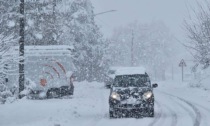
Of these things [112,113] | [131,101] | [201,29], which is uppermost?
[201,29]

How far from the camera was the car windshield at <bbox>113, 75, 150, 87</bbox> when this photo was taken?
62.2 ft

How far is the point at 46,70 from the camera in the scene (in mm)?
26328

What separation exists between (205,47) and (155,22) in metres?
97.9

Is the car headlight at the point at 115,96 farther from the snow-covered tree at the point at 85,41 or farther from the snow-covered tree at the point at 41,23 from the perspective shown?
the snow-covered tree at the point at 85,41

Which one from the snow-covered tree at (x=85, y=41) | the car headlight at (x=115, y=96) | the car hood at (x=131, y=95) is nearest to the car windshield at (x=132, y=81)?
the car hood at (x=131, y=95)

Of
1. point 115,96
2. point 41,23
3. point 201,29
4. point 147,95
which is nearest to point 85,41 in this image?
point 41,23

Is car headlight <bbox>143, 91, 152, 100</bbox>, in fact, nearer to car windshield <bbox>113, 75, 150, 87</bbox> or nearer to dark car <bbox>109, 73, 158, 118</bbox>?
dark car <bbox>109, 73, 158, 118</bbox>

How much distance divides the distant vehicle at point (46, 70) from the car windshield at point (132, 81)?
24.7 feet

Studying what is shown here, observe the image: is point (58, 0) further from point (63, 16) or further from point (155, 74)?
point (155, 74)

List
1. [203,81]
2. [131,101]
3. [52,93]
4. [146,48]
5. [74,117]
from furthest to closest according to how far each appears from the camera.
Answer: [146,48] → [203,81] → [52,93] → [131,101] → [74,117]

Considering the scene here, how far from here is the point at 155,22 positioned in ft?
430

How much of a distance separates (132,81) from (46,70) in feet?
27.5

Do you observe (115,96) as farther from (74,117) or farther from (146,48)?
(146,48)

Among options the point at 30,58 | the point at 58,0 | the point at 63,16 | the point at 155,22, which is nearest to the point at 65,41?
the point at 63,16
